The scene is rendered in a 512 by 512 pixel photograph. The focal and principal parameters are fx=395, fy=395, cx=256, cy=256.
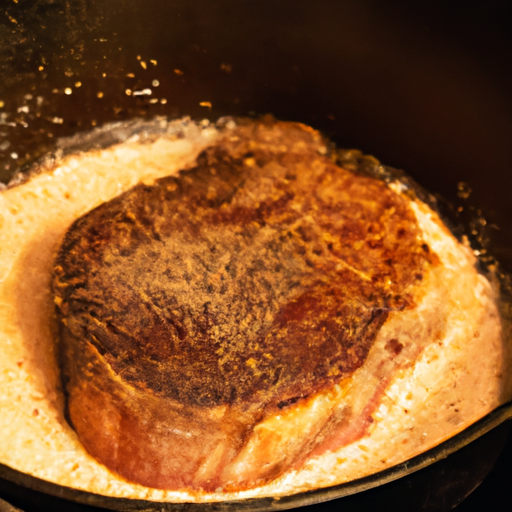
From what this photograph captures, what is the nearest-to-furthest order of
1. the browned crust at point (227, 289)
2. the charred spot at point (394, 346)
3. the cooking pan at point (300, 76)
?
the cooking pan at point (300, 76), the browned crust at point (227, 289), the charred spot at point (394, 346)

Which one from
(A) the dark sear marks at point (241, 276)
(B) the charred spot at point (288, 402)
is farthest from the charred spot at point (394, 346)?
(B) the charred spot at point (288, 402)

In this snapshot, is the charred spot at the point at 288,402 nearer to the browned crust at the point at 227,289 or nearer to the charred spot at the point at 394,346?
the browned crust at the point at 227,289

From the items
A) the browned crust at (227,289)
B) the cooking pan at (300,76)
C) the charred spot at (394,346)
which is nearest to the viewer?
the cooking pan at (300,76)

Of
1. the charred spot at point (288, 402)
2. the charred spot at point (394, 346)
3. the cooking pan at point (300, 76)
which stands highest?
the cooking pan at point (300, 76)

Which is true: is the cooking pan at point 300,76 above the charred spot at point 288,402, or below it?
above

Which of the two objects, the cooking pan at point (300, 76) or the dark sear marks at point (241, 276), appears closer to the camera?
the cooking pan at point (300, 76)

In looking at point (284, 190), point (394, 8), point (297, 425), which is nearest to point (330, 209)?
point (284, 190)

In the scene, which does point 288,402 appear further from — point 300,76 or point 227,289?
point 300,76

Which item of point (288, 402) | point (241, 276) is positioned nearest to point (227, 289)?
point (241, 276)
